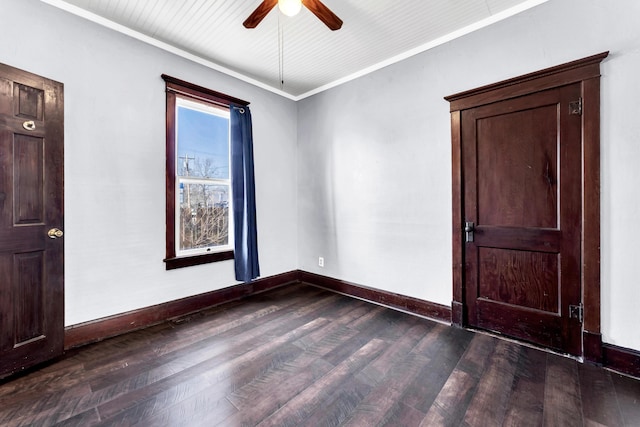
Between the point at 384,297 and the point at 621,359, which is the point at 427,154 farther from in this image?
the point at 621,359

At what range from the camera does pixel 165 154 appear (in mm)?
2836

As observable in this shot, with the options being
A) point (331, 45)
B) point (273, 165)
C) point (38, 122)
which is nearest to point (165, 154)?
point (38, 122)

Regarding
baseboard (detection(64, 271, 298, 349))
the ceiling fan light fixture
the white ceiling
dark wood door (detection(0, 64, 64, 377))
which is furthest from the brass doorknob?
the ceiling fan light fixture

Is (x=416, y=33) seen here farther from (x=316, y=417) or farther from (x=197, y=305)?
(x=197, y=305)

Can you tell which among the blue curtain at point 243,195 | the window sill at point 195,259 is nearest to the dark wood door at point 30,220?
the window sill at point 195,259

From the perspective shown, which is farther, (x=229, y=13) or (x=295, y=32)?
(x=295, y=32)

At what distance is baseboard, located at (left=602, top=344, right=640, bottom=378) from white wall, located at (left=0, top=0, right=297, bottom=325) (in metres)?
3.57

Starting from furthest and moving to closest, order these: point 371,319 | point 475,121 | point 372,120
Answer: point 372,120 < point 371,319 < point 475,121

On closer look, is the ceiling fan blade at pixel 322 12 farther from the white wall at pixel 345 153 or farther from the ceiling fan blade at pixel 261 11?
the white wall at pixel 345 153

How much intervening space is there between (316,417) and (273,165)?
3070 mm

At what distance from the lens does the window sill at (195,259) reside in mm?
2873

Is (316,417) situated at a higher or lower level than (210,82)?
lower

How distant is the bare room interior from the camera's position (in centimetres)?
179

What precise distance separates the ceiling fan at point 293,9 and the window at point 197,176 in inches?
52.4
